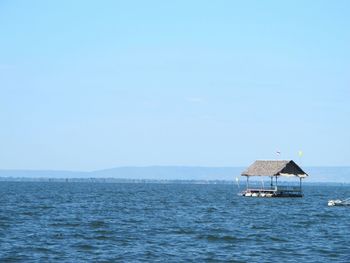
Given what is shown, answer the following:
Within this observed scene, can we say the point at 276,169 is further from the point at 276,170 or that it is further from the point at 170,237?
the point at 170,237

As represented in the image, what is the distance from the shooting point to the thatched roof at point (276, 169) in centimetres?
8062

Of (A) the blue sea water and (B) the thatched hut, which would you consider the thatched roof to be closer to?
(B) the thatched hut

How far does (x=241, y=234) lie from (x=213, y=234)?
1.71 meters

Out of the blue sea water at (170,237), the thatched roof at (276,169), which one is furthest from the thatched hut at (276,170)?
the blue sea water at (170,237)

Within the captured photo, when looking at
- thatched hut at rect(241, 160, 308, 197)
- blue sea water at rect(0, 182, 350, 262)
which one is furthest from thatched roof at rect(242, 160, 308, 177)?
blue sea water at rect(0, 182, 350, 262)

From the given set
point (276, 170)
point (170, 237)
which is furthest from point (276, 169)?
point (170, 237)

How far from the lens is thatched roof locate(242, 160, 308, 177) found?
265ft

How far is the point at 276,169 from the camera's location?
3194 inches

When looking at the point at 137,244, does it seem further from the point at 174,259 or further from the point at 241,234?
the point at 241,234

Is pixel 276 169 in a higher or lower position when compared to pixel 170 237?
higher

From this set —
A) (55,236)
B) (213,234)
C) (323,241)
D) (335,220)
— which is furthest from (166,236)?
(335,220)

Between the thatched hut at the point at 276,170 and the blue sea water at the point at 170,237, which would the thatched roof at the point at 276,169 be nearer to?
the thatched hut at the point at 276,170

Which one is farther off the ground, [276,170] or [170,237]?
[276,170]

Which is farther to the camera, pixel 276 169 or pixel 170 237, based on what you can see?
pixel 276 169
